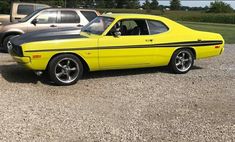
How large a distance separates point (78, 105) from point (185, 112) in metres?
1.75

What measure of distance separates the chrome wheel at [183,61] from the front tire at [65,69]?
8.45 ft

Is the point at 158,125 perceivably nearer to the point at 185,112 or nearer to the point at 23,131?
the point at 185,112

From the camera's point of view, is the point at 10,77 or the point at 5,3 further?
the point at 5,3

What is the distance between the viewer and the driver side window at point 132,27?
28.3 ft

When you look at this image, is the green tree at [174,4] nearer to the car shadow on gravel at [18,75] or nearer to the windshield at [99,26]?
the windshield at [99,26]

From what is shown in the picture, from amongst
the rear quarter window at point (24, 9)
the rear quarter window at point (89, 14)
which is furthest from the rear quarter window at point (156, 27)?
the rear quarter window at point (24, 9)

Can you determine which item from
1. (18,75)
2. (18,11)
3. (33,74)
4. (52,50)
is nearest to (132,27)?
(52,50)

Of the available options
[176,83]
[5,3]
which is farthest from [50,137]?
[5,3]

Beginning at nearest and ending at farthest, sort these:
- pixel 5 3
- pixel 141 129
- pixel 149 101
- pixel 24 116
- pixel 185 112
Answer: pixel 141 129, pixel 24 116, pixel 185 112, pixel 149 101, pixel 5 3

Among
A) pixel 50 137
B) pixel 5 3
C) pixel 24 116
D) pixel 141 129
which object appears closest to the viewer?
pixel 50 137

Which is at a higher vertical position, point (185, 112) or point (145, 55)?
point (145, 55)

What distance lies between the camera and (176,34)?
916cm

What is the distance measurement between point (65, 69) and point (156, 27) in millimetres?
2453

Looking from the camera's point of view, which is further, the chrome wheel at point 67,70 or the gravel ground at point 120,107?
the chrome wheel at point 67,70
